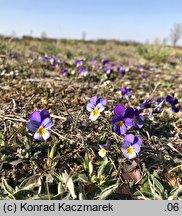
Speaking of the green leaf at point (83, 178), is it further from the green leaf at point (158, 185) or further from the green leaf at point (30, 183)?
the green leaf at point (158, 185)

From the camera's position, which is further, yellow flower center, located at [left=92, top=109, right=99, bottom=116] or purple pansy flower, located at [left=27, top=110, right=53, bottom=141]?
yellow flower center, located at [left=92, top=109, right=99, bottom=116]

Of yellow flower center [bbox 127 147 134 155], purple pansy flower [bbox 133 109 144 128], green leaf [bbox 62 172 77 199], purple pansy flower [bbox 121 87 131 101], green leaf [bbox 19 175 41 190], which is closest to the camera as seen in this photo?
green leaf [bbox 62 172 77 199]

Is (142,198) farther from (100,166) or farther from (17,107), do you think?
(17,107)

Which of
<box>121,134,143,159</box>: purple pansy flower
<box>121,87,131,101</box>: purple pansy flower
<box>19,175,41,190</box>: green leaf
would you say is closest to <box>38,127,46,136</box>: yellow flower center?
<box>19,175,41,190</box>: green leaf

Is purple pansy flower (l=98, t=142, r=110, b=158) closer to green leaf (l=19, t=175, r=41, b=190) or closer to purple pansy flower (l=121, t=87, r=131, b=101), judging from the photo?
green leaf (l=19, t=175, r=41, b=190)

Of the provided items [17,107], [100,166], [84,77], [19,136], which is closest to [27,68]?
[84,77]

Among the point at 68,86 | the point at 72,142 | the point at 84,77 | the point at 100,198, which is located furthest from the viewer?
the point at 84,77
